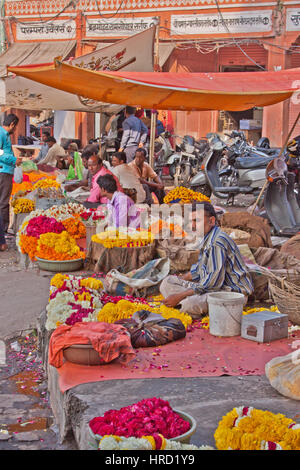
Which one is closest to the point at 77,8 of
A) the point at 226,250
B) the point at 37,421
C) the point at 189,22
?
the point at 189,22

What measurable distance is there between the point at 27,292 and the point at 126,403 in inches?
134

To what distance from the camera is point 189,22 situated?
1809cm

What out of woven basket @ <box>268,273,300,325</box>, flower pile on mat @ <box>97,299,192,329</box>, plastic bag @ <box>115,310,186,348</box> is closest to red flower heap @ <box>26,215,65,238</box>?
flower pile on mat @ <box>97,299,192,329</box>

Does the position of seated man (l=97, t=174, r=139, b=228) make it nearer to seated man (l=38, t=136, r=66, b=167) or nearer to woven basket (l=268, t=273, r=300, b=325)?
woven basket (l=268, t=273, r=300, b=325)

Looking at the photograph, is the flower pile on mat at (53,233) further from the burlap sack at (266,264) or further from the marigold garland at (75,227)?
the burlap sack at (266,264)

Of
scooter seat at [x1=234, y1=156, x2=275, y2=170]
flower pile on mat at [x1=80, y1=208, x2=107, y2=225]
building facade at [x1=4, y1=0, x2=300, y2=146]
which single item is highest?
building facade at [x1=4, y1=0, x2=300, y2=146]

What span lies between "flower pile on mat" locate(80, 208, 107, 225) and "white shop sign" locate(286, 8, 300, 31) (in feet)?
37.5

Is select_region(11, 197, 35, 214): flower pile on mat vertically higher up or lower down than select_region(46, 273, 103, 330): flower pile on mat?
higher up

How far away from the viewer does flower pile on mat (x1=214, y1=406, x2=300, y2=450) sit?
259 centimetres

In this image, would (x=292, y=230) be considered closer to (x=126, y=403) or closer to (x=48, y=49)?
(x=126, y=403)

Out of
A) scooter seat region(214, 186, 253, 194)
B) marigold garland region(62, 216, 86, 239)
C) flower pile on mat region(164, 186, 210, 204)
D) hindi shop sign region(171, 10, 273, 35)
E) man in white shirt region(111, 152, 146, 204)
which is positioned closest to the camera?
marigold garland region(62, 216, 86, 239)

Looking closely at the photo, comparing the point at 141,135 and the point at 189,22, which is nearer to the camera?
the point at 141,135

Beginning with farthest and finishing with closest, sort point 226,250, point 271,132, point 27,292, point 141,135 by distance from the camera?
point 271,132 → point 141,135 → point 27,292 → point 226,250
